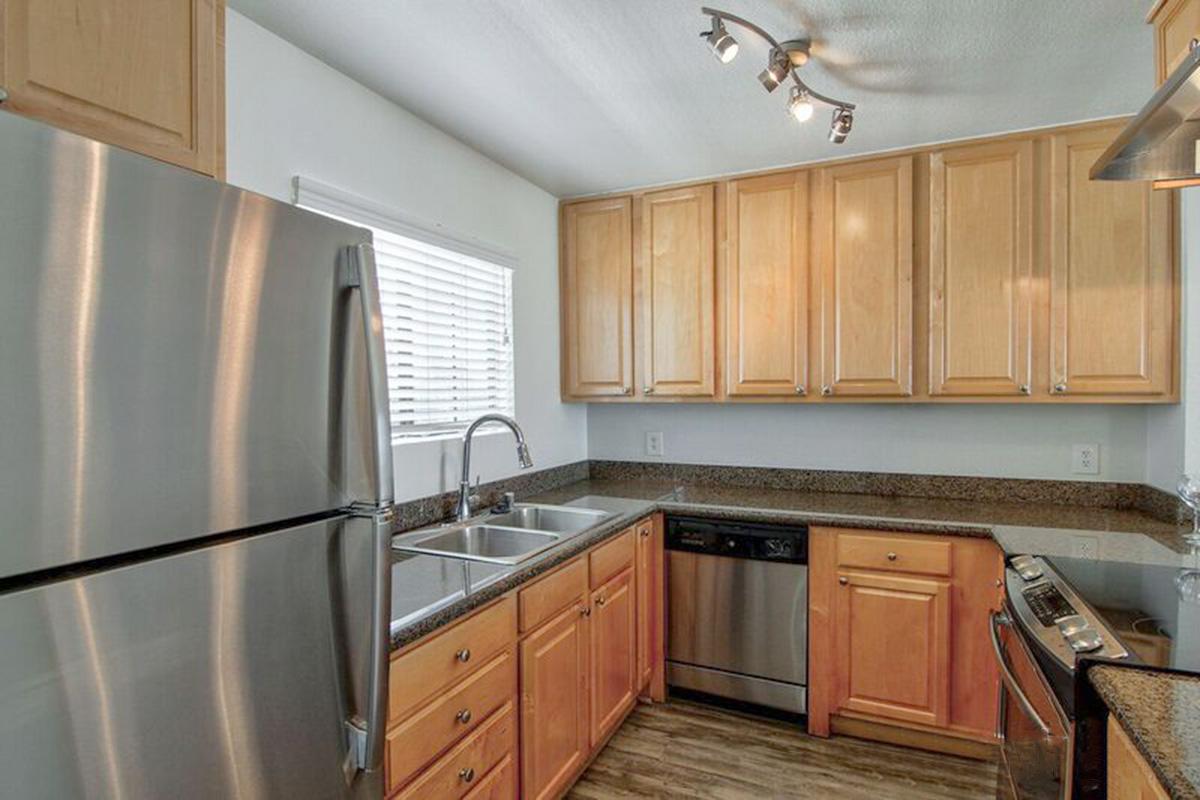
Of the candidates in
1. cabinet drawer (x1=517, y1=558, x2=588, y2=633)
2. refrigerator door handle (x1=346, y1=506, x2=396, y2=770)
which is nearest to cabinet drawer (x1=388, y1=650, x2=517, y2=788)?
cabinet drawer (x1=517, y1=558, x2=588, y2=633)

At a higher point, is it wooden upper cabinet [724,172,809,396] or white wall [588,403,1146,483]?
wooden upper cabinet [724,172,809,396]

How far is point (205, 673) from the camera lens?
0.82m

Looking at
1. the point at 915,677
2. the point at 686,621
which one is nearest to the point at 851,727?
the point at 915,677

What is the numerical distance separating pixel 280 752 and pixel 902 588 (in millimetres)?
2116

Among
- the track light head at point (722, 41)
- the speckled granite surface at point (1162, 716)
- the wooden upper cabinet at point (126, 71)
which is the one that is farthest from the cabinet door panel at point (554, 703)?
the track light head at point (722, 41)

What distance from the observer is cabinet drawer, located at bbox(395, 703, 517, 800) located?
1.38 m

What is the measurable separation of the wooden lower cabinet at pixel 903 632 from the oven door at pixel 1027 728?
19.2 inches

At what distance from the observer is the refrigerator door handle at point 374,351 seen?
3.44 ft

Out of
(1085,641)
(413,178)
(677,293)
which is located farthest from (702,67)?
(1085,641)

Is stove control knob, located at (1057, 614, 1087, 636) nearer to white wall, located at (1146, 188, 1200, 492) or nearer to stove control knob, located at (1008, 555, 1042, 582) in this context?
stove control knob, located at (1008, 555, 1042, 582)

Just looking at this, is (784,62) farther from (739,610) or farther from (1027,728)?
(739,610)

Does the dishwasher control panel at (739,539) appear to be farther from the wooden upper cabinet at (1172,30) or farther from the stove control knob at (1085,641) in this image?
the wooden upper cabinet at (1172,30)

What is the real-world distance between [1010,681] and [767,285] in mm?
1759

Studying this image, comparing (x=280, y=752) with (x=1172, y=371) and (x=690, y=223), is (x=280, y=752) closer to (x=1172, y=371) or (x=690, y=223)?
(x=690, y=223)
